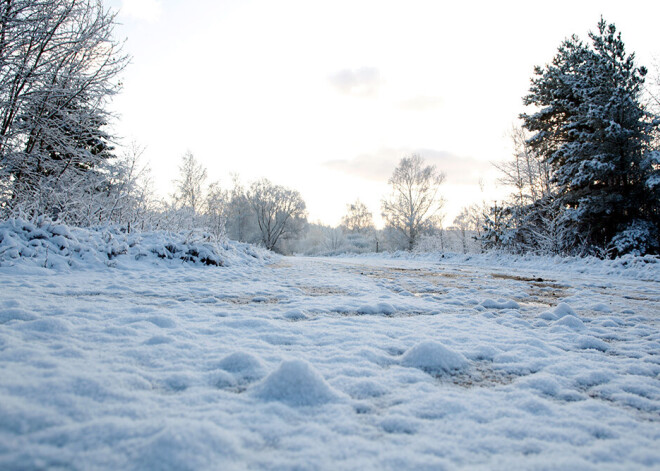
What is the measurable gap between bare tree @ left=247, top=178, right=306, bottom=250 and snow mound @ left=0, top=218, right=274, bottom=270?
32335mm

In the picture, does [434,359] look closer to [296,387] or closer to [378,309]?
[296,387]

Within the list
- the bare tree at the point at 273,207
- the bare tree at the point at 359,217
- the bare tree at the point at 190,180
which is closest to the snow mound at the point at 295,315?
the bare tree at the point at 190,180

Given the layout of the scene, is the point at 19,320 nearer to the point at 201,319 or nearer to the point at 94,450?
the point at 201,319

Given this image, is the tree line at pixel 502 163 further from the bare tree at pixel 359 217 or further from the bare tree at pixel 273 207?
the bare tree at pixel 359 217

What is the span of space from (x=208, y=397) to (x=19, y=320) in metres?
1.58

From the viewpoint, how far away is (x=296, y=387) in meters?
1.27

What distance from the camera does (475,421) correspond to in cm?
114

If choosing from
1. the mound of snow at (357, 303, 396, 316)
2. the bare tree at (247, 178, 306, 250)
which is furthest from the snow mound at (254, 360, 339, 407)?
the bare tree at (247, 178, 306, 250)

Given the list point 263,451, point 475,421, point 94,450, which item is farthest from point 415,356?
point 94,450

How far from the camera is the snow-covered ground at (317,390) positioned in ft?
2.93

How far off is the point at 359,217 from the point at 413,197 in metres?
27.4

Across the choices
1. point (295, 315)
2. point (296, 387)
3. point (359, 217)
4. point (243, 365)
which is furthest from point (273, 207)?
point (296, 387)

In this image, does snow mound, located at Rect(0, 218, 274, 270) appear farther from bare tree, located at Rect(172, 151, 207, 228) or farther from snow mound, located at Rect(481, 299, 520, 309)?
bare tree, located at Rect(172, 151, 207, 228)

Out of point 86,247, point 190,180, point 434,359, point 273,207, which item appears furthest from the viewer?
point 273,207
